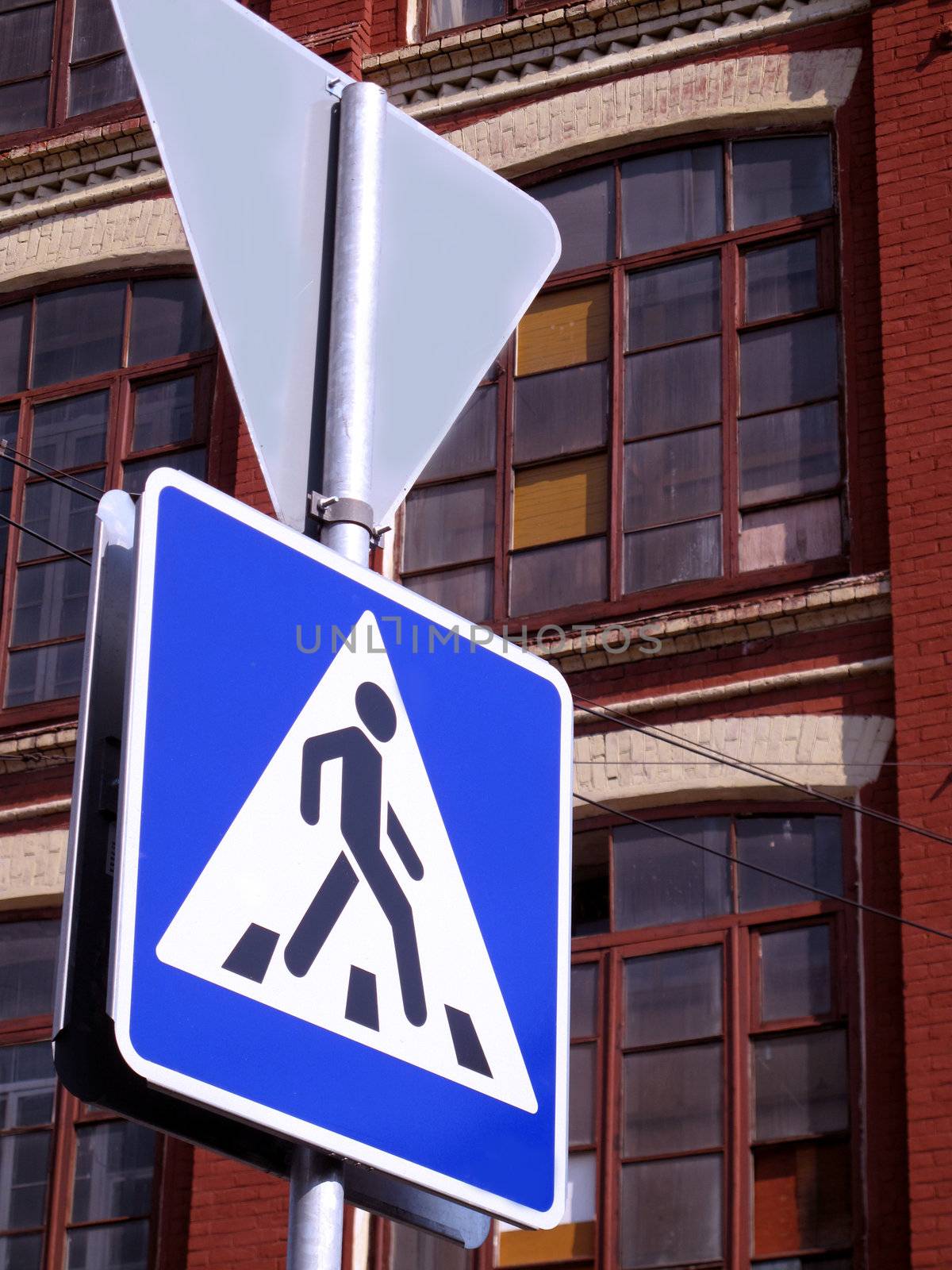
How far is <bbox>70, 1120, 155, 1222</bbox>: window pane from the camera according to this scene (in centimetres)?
1198

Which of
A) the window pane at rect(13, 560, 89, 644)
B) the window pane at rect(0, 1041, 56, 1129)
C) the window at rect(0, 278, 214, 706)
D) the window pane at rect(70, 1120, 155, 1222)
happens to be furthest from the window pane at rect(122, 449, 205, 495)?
the window pane at rect(70, 1120, 155, 1222)

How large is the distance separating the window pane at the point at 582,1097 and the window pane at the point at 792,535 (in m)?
2.83

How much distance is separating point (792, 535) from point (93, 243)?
572 cm

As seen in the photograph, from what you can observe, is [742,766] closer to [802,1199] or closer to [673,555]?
[673,555]

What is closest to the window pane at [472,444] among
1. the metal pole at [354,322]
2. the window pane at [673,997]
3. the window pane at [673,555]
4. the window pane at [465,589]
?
the window pane at [465,589]

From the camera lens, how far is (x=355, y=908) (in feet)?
9.46

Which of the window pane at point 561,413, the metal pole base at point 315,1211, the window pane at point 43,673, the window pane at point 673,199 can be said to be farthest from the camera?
the window pane at point 43,673

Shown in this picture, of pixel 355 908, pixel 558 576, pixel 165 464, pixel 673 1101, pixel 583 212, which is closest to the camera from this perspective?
pixel 355 908

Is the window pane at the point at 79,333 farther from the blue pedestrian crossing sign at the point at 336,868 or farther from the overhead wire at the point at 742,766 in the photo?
the blue pedestrian crossing sign at the point at 336,868

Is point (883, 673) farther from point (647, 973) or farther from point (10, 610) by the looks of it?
point (10, 610)

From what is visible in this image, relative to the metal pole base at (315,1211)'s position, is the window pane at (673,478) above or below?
above

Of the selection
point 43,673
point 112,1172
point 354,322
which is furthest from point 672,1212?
point 354,322

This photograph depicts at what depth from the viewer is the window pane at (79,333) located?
14445 millimetres

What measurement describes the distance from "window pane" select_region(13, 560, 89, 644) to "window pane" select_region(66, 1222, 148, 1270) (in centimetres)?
386
